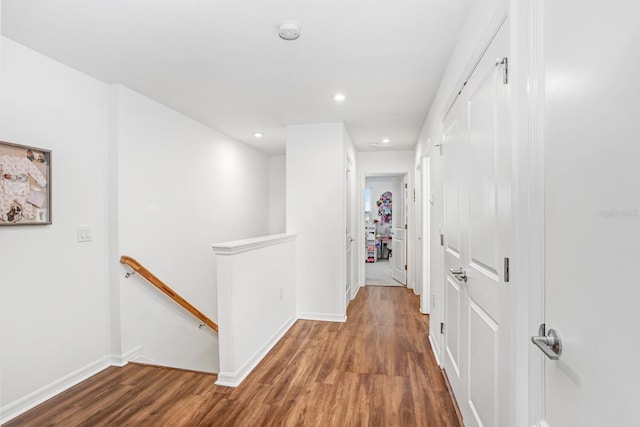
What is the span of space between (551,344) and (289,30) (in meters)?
1.96

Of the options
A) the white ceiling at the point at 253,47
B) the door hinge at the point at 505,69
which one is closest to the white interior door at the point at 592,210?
the door hinge at the point at 505,69

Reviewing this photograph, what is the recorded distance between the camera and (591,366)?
0.69 metres

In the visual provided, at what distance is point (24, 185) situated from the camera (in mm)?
2025

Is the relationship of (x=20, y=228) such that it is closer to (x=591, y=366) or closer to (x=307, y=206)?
(x=307, y=206)

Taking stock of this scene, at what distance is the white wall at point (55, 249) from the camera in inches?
77.2

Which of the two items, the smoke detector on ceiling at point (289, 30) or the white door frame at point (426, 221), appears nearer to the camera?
the smoke detector on ceiling at point (289, 30)

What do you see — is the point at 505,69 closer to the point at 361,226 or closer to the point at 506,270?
the point at 506,270

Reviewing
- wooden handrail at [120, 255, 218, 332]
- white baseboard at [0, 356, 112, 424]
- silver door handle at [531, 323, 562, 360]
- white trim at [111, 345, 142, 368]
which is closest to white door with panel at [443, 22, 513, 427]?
silver door handle at [531, 323, 562, 360]

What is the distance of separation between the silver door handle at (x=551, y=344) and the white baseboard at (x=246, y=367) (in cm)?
208

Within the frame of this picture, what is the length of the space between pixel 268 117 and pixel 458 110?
2.31 meters

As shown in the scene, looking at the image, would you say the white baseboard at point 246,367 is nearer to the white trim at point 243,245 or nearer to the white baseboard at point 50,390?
the white trim at point 243,245

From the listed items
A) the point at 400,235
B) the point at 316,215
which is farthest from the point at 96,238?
the point at 400,235

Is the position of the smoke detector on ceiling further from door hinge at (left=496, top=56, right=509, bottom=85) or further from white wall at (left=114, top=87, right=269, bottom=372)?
white wall at (left=114, top=87, right=269, bottom=372)

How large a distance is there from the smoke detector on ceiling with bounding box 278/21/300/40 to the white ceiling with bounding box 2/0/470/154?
1.5 inches
